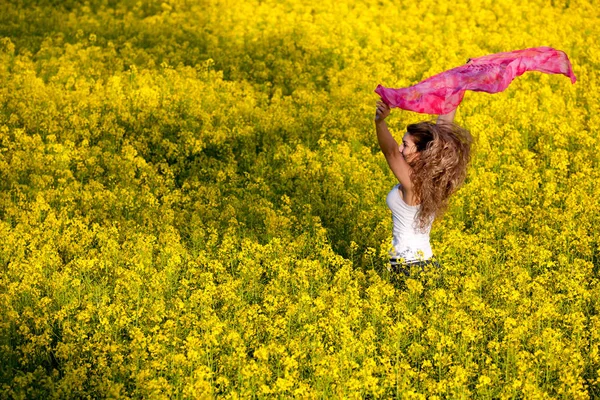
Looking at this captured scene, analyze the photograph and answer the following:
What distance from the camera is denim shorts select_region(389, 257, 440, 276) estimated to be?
29.6ft

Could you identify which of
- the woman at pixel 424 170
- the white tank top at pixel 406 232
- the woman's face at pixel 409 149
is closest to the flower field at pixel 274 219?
the white tank top at pixel 406 232

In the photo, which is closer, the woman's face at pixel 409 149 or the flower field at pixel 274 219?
the flower field at pixel 274 219

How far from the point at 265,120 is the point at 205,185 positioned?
7.03ft

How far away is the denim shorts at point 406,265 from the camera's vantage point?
9.02m

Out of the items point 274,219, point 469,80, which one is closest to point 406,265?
point 469,80

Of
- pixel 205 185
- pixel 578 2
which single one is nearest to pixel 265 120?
pixel 205 185

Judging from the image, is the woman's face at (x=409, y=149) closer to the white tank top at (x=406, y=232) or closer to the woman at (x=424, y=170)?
the woman at (x=424, y=170)

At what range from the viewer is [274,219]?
11141 millimetres

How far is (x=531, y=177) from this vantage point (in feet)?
40.9

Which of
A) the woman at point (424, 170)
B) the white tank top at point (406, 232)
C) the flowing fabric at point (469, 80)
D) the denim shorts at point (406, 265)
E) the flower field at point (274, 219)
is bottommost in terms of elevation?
the flower field at point (274, 219)

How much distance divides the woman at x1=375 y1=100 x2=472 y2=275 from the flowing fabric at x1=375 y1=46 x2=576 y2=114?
0.62 feet

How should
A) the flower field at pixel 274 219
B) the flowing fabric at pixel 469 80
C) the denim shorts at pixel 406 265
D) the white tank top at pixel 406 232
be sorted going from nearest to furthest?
the flower field at pixel 274 219 < the flowing fabric at pixel 469 80 < the white tank top at pixel 406 232 < the denim shorts at pixel 406 265

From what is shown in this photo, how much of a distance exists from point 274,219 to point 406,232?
8.55ft

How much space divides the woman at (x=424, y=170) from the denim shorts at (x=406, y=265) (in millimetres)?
189
